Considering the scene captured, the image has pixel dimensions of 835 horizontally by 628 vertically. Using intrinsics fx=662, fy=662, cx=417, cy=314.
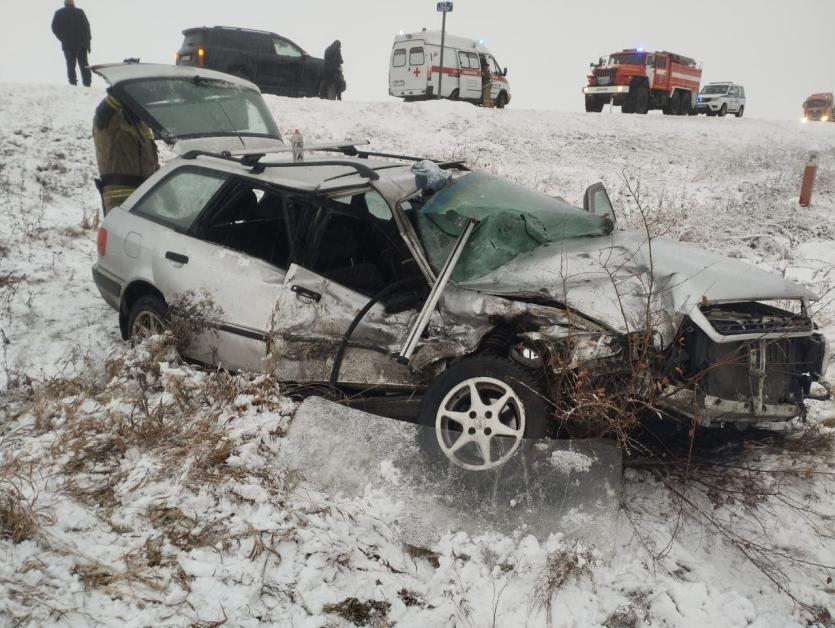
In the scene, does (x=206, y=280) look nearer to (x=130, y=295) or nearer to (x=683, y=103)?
(x=130, y=295)

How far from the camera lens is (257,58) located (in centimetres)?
1447

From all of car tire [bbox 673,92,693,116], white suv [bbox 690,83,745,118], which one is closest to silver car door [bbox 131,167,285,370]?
car tire [bbox 673,92,693,116]

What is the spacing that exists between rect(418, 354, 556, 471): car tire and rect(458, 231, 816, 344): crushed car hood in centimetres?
42

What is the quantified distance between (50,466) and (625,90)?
1953cm

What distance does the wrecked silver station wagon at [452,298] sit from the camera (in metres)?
3.14

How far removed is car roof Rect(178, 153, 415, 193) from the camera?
150 inches

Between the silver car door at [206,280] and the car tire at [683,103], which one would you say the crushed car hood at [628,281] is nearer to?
the silver car door at [206,280]

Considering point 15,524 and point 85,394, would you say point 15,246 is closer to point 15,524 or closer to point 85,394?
point 85,394

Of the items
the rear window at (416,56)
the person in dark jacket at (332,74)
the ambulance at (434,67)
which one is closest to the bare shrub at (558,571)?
the person in dark jacket at (332,74)

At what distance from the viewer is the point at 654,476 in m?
3.42

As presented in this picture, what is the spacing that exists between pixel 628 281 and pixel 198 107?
4.10 m

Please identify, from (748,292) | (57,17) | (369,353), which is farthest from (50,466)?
(57,17)

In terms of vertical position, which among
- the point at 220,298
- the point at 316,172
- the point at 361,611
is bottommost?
the point at 361,611

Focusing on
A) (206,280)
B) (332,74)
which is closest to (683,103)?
(332,74)
